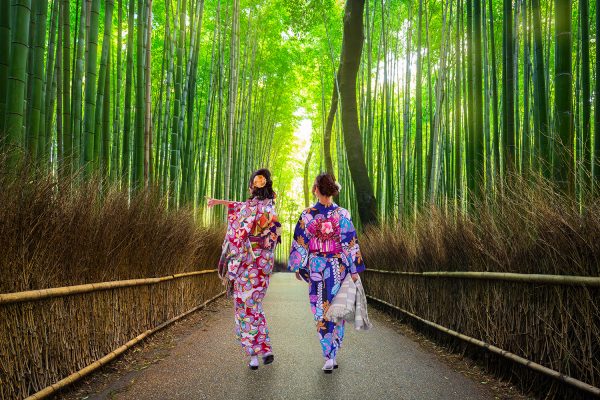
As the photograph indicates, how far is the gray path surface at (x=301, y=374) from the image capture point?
9.58 ft

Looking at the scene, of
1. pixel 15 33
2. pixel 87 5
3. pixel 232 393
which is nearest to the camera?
pixel 232 393

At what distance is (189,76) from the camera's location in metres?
7.60

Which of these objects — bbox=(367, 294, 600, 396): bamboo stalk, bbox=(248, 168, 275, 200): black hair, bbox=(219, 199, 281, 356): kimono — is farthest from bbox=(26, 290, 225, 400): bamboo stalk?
bbox=(367, 294, 600, 396): bamboo stalk

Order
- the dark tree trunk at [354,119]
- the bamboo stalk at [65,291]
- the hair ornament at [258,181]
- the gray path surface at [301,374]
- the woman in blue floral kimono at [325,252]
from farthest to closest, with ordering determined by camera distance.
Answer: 1. the dark tree trunk at [354,119]
2. the hair ornament at [258,181]
3. the woman in blue floral kimono at [325,252]
4. the gray path surface at [301,374]
5. the bamboo stalk at [65,291]

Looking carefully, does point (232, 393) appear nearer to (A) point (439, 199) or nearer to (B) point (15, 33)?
(B) point (15, 33)

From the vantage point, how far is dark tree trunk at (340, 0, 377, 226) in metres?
9.42

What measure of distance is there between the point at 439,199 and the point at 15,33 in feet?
20.8

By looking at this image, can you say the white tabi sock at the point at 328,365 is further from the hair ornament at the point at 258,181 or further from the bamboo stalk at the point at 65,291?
the bamboo stalk at the point at 65,291

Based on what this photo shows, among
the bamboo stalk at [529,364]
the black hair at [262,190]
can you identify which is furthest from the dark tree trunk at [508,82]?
the black hair at [262,190]

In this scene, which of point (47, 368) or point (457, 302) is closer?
point (47, 368)

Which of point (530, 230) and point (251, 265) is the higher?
point (530, 230)

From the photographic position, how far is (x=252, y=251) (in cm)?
382

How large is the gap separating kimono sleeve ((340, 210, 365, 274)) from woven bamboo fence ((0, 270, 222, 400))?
1527 mm

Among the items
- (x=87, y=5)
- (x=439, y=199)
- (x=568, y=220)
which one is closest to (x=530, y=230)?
(x=568, y=220)
